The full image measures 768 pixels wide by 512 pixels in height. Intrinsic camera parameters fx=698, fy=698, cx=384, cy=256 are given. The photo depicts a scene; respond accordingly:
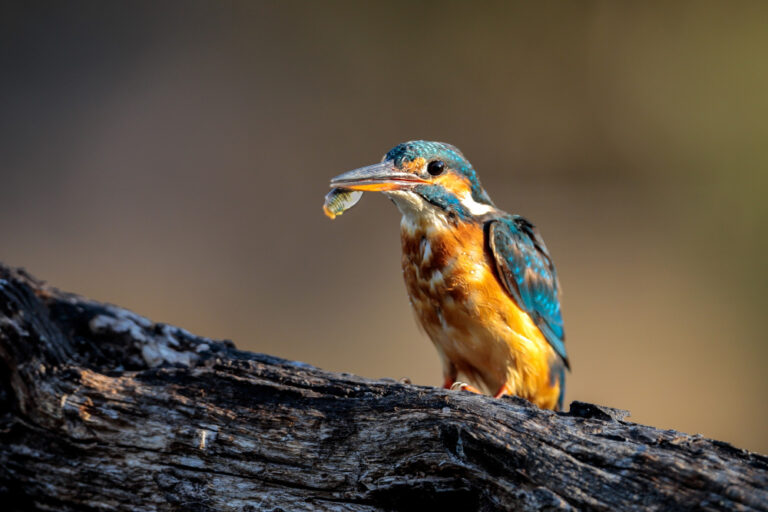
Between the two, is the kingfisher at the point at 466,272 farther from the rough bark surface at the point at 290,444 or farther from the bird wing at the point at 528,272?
the rough bark surface at the point at 290,444

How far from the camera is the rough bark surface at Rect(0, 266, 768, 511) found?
3.18 feet

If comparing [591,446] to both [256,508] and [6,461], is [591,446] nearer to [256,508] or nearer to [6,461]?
[256,508]

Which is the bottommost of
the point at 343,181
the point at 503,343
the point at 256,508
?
the point at 256,508

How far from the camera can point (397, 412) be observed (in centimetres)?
116

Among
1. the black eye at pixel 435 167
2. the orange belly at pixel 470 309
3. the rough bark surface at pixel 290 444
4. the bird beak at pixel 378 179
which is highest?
the black eye at pixel 435 167

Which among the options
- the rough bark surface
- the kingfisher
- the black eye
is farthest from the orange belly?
the rough bark surface

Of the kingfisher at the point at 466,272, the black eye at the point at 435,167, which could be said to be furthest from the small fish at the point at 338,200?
the black eye at the point at 435,167

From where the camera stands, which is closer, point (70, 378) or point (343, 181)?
point (70, 378)

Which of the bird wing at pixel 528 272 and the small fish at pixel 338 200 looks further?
the bird wing at pixel 528 272

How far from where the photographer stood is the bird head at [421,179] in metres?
1.53

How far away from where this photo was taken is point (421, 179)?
1594 mm

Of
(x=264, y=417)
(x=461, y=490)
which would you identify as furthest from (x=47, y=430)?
(x=461, y=490)

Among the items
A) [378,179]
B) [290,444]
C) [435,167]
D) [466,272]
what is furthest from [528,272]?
[290,444]

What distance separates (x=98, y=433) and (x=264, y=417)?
29 cm
